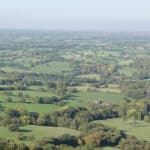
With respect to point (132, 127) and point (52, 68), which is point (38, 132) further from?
point (52, 68)

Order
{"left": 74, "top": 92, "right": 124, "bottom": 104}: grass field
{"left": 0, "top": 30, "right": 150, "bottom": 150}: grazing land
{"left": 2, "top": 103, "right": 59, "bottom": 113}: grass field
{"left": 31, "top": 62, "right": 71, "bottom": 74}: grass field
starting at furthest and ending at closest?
1. {"left": 31, "top": 62, "right": 71, "bottom": 74}: grass field
2. {"left": 74, "top": 92, "right": 124, "bottom": 104}: grass field
3. {"left": 2, "top": 103, "right": 59, "bottom": 113}: grass field
4. {"left": 0, "top": 30, "right": 150, "bottom": 150}: grazing land

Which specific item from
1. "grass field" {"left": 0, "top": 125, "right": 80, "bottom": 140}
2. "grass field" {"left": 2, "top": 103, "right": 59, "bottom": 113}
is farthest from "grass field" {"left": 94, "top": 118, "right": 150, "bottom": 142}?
"grass field" {"left": 2, "top": 103, "right": 59, "bottom": 113}

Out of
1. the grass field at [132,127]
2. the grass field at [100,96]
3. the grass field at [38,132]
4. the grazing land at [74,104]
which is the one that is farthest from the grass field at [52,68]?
the grass field at [38,132]

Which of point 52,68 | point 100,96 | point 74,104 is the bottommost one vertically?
point 52,68

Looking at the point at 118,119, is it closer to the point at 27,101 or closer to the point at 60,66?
the point at 27,101

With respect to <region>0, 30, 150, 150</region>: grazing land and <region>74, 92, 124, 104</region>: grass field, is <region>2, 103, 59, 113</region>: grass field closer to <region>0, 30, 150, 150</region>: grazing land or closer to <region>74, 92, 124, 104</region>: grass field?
<region>0, 30, 150, 150</region>: grazing land

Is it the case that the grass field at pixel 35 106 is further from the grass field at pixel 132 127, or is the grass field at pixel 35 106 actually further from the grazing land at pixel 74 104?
the grass field at pixel 132 127

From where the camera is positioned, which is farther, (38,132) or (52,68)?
(52,68)

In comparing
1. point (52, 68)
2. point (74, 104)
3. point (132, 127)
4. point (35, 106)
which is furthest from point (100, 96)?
point (52, 68)

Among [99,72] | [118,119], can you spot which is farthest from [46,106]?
[99,72]
